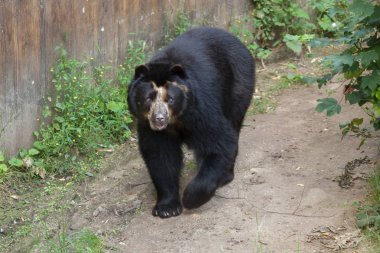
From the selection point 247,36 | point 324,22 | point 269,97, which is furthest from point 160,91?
point 324,22

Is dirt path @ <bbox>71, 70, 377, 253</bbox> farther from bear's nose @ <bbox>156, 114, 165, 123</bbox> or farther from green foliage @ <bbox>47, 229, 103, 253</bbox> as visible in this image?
bear's nose @ <bbox>156, 114, 165, 123</bbox>

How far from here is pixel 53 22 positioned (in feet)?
23.6

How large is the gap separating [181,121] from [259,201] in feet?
2.96

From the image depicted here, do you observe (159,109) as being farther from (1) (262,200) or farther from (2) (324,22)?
(2) (324,22)

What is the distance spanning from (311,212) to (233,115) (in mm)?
1336

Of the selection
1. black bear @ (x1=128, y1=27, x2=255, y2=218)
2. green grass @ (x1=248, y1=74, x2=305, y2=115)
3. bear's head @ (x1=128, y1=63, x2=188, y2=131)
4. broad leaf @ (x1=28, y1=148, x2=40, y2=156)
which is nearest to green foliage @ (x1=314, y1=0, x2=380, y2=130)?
black bear @ (x1=128, y1=27, x2=255, y2=218)

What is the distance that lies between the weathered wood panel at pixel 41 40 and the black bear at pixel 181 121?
1.22 m

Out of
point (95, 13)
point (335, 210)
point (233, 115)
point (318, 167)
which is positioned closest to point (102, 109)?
point (95, 13)

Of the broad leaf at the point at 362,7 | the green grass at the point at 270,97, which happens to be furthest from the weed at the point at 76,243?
the green grass at the point at 270,97

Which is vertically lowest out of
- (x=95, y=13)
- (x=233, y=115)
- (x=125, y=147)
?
(x=125, y=147)

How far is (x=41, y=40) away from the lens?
7098 mm

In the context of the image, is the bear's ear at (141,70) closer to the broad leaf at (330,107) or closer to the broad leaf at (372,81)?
the broad leaf at (330,107)

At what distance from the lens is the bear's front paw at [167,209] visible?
6.31 meters

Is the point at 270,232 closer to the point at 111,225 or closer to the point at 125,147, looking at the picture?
the point at 111,225
